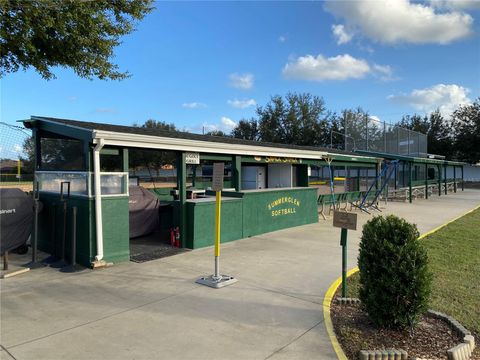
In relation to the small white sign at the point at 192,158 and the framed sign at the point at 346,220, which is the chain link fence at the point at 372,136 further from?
the framed sign at the point at 346,220

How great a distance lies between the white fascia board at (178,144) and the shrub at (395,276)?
485 cm

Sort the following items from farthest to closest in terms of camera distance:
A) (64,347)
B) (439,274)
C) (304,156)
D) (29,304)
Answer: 1. (304,156)
2. (439,274)
3. (29,304)
4. (64,347)

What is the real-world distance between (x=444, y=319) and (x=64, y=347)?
427 cm

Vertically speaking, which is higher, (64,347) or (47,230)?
(47,230)

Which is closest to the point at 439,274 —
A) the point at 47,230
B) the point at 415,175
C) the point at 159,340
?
the point at 159,340

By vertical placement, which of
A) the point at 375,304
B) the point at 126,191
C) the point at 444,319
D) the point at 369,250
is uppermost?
the point at 126,191

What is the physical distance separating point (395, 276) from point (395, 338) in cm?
67

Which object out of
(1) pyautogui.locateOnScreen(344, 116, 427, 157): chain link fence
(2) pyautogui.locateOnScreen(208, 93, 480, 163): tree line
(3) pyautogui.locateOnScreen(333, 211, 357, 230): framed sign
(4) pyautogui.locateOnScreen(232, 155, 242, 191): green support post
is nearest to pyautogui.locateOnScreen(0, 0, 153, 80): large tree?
(4) pyautogui.locateOnScreen(232, 155, 242, 191): green support post

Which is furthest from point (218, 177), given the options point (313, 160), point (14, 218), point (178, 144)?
point (313, 160)

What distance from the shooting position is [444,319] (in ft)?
14.8

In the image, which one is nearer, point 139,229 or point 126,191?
point 126,191

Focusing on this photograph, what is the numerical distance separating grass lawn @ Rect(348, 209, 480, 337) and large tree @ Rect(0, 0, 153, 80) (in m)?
6.14

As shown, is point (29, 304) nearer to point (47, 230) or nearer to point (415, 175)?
point (47, 230)

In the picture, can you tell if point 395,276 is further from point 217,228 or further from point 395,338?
point 217,228
